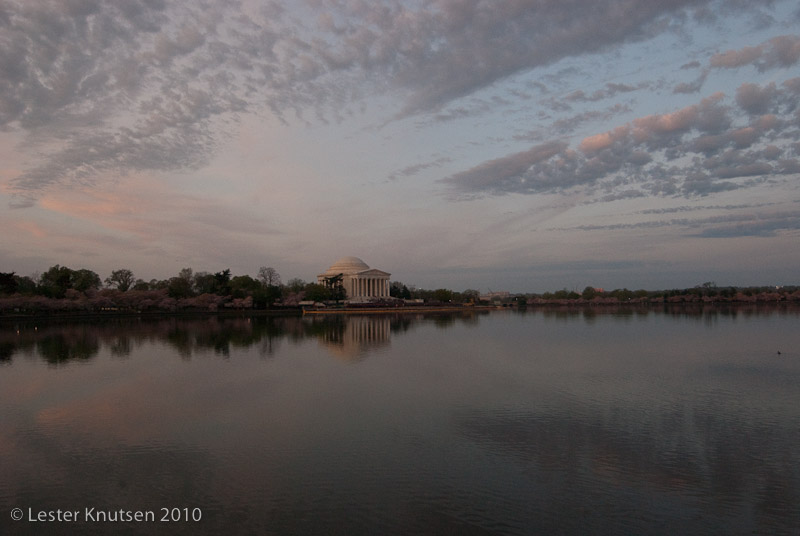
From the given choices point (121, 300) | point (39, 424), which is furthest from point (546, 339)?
point (121, 300)

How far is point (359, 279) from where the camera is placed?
11756 cm

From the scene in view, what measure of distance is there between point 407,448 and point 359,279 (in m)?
107

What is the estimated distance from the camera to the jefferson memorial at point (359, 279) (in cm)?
11688

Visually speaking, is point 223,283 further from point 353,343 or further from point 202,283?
point 353,343

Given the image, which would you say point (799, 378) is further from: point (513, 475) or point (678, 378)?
point (513, 475)

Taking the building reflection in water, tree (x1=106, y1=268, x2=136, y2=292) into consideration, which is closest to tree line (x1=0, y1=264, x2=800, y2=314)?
tree (x1=106, y1=268, x2=136, y2=292)

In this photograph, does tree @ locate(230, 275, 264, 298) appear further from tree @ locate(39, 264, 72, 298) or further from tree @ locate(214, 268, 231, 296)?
tree @ locate(39, 264, 72, 298)

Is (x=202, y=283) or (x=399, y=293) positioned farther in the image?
(x=399, y=293)

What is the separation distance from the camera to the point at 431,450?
36.6 ft

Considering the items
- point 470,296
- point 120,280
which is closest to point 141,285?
point 120,280

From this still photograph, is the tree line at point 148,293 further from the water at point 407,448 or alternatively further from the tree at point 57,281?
the water at point 407,448

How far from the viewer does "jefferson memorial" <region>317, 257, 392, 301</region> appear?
116875mm

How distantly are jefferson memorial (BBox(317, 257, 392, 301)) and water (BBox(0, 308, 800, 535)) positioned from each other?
93.4m

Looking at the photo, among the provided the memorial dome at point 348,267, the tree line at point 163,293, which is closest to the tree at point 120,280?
the tree line at point 163,293
